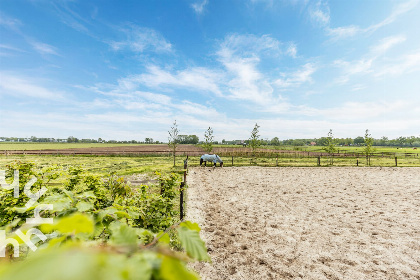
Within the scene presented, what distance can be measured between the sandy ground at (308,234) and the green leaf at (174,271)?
4.70 metres

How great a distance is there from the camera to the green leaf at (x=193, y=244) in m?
0.84

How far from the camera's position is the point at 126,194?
438 cm

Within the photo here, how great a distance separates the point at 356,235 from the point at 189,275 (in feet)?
26.1

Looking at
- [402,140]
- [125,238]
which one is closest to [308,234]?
[125,238]

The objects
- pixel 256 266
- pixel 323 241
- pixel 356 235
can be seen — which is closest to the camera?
pixel 256 266

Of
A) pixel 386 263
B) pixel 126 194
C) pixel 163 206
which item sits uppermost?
pixel 126 194

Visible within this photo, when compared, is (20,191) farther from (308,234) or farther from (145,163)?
(145,163)

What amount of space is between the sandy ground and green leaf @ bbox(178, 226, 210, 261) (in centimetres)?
426

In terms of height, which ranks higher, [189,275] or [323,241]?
[189,275]

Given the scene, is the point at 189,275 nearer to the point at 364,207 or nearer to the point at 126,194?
the point at 126,194

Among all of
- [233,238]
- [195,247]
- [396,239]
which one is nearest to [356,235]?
[396,239]

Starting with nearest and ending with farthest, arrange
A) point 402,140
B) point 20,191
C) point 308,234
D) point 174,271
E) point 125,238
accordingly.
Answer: point 174,271, point 125,238, point 20,191, point 308,234, point 402,140

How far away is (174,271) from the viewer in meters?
0.48

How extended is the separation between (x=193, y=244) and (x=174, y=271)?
17.3 inches
